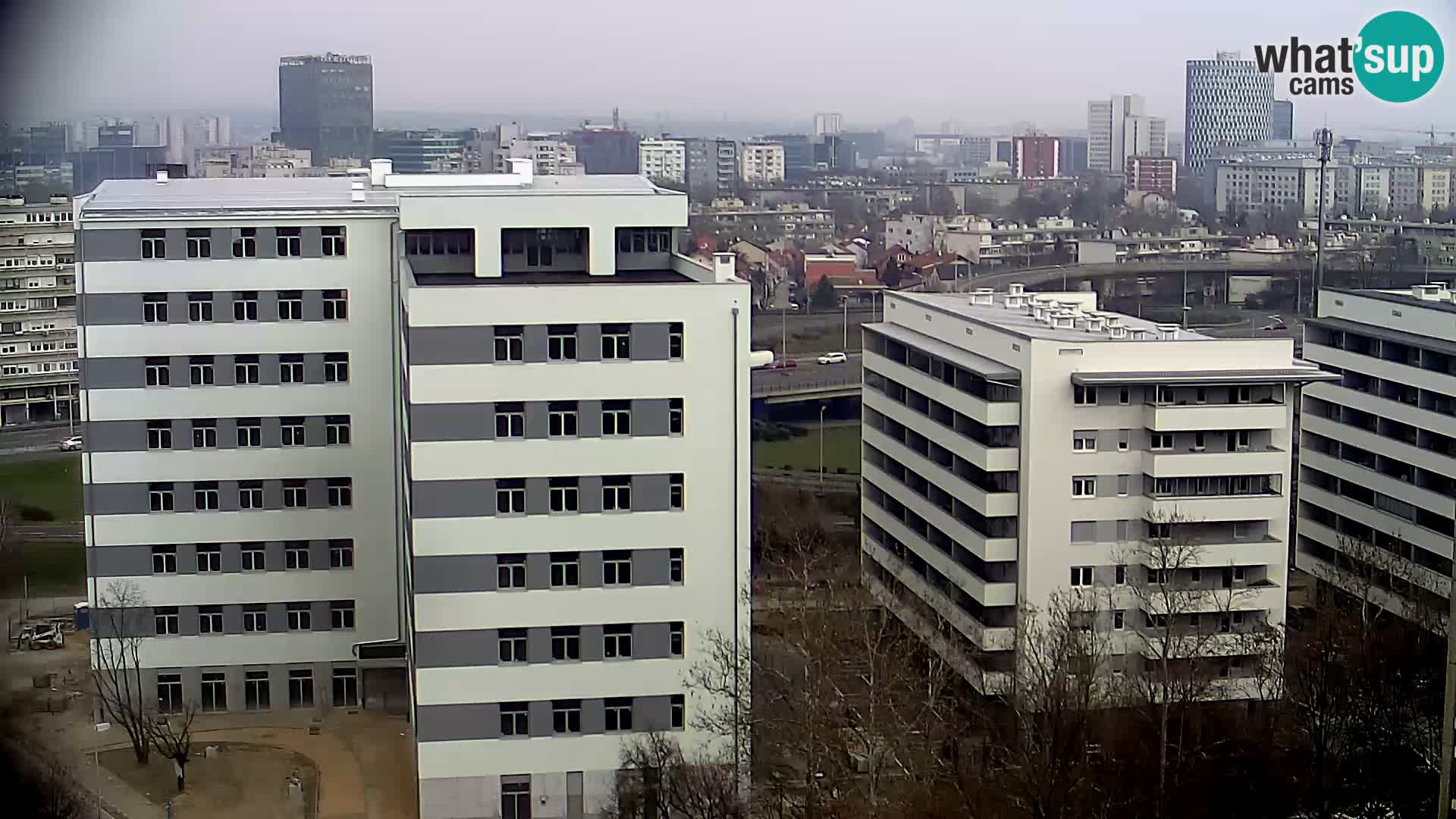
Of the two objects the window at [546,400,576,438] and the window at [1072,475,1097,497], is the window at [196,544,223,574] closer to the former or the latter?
the window at [546,400,576,438]

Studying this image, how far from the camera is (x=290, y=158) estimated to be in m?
14.5

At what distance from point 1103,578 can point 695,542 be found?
1.54 m

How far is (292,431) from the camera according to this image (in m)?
5.48

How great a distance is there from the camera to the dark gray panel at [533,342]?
4270mm

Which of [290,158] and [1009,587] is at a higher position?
[290,158]

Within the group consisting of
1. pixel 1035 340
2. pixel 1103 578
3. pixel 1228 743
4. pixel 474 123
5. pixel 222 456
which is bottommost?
pixel 1228 743

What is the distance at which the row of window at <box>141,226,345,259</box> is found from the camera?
212 inches

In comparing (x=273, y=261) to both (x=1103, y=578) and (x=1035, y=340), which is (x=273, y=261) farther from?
(x=1103, y=578)

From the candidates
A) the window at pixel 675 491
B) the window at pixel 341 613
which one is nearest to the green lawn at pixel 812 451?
the window at pixel 341 613

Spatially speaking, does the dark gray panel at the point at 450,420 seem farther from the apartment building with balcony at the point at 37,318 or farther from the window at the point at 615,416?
the apartment building with balcony at the point at 37,318

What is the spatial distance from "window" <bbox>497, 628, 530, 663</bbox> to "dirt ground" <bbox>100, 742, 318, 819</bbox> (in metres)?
0.72

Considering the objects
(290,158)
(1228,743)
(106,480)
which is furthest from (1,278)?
(1228,743)

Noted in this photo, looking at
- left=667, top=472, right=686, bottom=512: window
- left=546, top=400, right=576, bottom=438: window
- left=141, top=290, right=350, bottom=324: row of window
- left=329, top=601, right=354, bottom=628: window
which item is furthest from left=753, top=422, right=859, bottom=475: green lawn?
left=546, top=400, right=576, bottom=438: window

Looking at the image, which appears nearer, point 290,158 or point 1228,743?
point 1228,743
